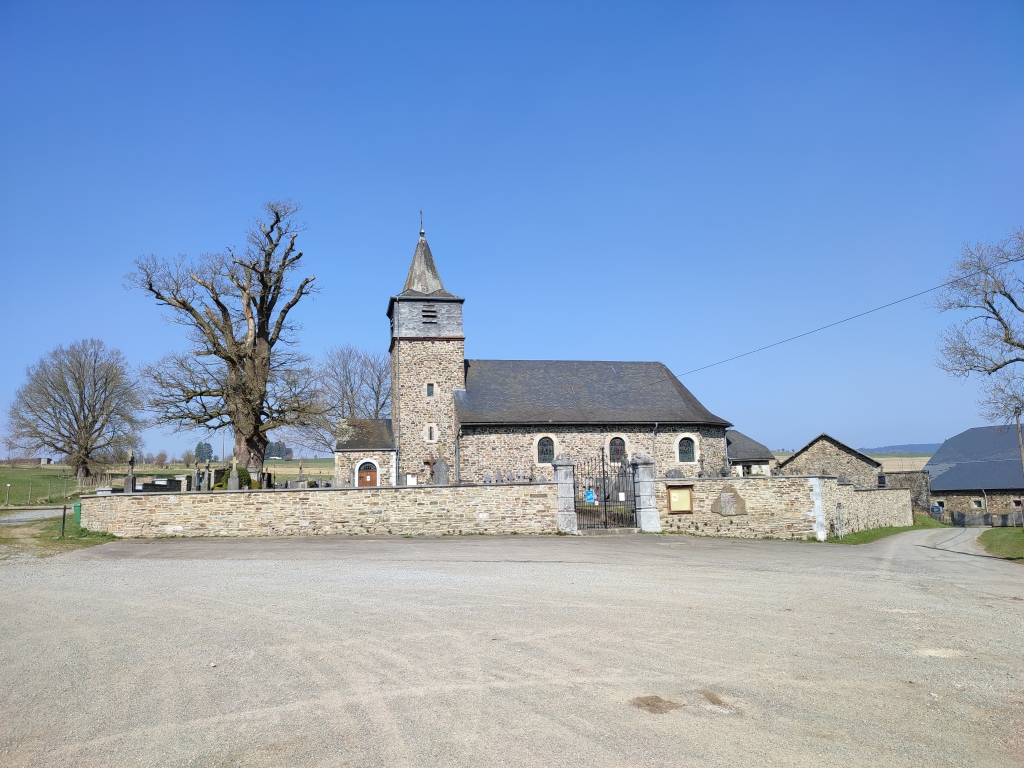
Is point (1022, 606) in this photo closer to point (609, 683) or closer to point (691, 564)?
point (691, 564)

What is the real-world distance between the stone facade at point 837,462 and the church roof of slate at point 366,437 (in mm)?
23986

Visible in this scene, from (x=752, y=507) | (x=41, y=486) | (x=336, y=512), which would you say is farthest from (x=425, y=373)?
(x=41, y=486)

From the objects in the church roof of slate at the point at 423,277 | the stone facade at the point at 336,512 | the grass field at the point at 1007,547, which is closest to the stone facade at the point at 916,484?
the grass field at the point at 1007,547

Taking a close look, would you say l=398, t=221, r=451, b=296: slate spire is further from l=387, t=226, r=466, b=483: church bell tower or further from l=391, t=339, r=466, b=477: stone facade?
l=391, t=339, r=466, b=477: stone facade

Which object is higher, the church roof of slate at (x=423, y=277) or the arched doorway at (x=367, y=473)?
the church roof of slate at (x=423, y=277)

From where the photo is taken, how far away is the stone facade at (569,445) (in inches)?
1212

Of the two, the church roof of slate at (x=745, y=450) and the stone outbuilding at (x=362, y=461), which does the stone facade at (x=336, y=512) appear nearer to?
the stone outbuilding at (x=362, y=461)

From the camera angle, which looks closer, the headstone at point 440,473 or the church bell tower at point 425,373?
the headstone at point 440,473

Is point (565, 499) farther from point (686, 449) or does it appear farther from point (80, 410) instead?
point (80, 410)

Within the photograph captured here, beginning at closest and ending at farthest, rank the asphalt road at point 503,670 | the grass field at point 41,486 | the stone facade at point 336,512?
the asphalt road at point 503,670 < the stone facade at point 336,512 < the grass field at point 41,486

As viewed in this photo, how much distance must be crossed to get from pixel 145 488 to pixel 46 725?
68.5 feet

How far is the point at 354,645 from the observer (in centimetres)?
662

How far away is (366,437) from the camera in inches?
1283

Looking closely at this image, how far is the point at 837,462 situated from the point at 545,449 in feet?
68.0
